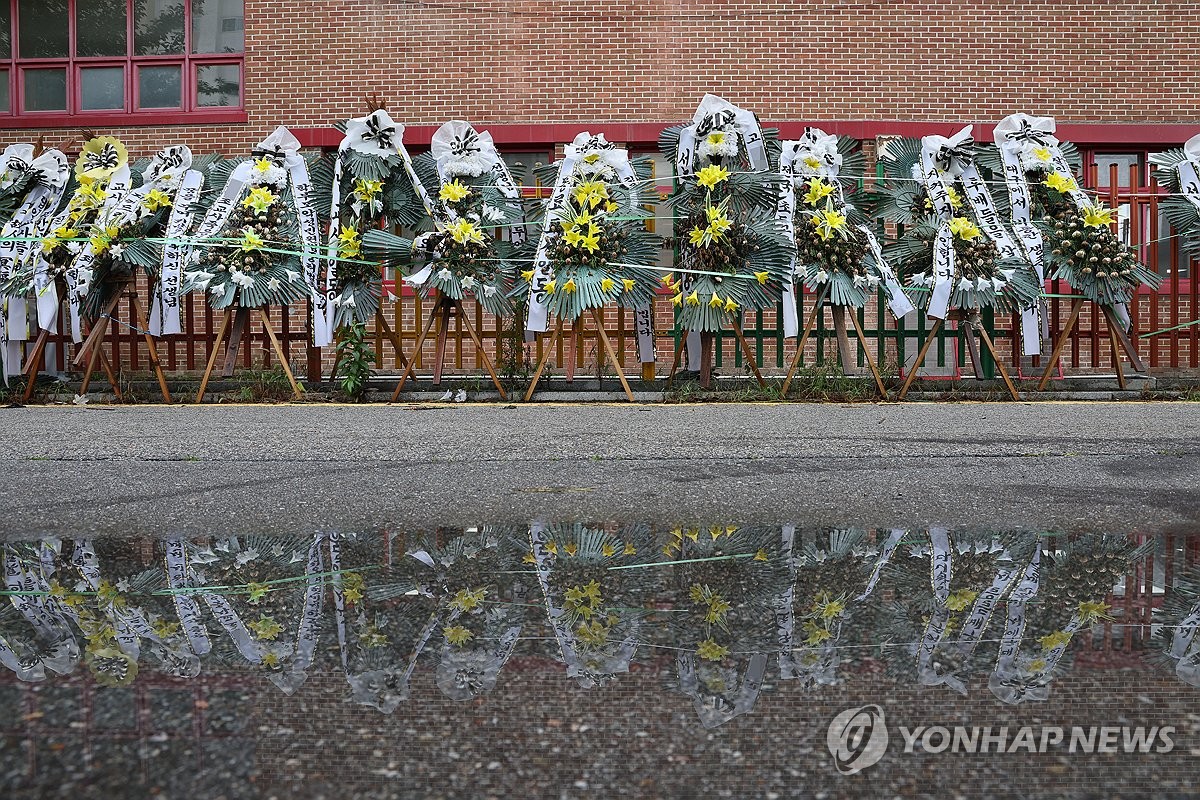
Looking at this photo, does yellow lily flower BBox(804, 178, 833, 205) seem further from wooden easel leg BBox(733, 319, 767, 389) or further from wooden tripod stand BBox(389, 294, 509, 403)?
wooden tripod stand BBox(389, 294, 509, 403)

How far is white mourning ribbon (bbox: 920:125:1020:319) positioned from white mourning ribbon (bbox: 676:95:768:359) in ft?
3.84

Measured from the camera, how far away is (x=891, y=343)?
11.2 meters

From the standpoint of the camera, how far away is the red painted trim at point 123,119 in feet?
47.5

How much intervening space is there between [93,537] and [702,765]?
237 centimetres

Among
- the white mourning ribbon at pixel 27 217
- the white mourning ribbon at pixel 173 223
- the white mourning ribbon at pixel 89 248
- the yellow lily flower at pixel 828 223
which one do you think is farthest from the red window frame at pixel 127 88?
the yellow lily flower at pixel 828 223

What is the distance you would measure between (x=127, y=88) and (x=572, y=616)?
46.3 feet

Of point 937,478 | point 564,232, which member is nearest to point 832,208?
point 564,232

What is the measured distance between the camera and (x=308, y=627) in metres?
2.47

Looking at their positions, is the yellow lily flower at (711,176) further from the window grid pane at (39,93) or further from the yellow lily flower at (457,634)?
the window grid pane at (39,93)

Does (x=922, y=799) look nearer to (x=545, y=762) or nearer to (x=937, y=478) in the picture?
(x=545, y=762)

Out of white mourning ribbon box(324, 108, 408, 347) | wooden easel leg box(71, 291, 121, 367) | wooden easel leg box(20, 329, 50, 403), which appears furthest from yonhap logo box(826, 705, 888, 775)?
wooden easel leg box(20, 329, 50, 403)

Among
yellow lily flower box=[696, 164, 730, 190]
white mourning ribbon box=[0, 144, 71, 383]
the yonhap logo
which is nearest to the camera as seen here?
the yonhap logo

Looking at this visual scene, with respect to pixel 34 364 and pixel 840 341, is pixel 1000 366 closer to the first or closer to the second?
pixel 840 341

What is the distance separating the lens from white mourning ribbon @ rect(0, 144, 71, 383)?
9.83 meters
